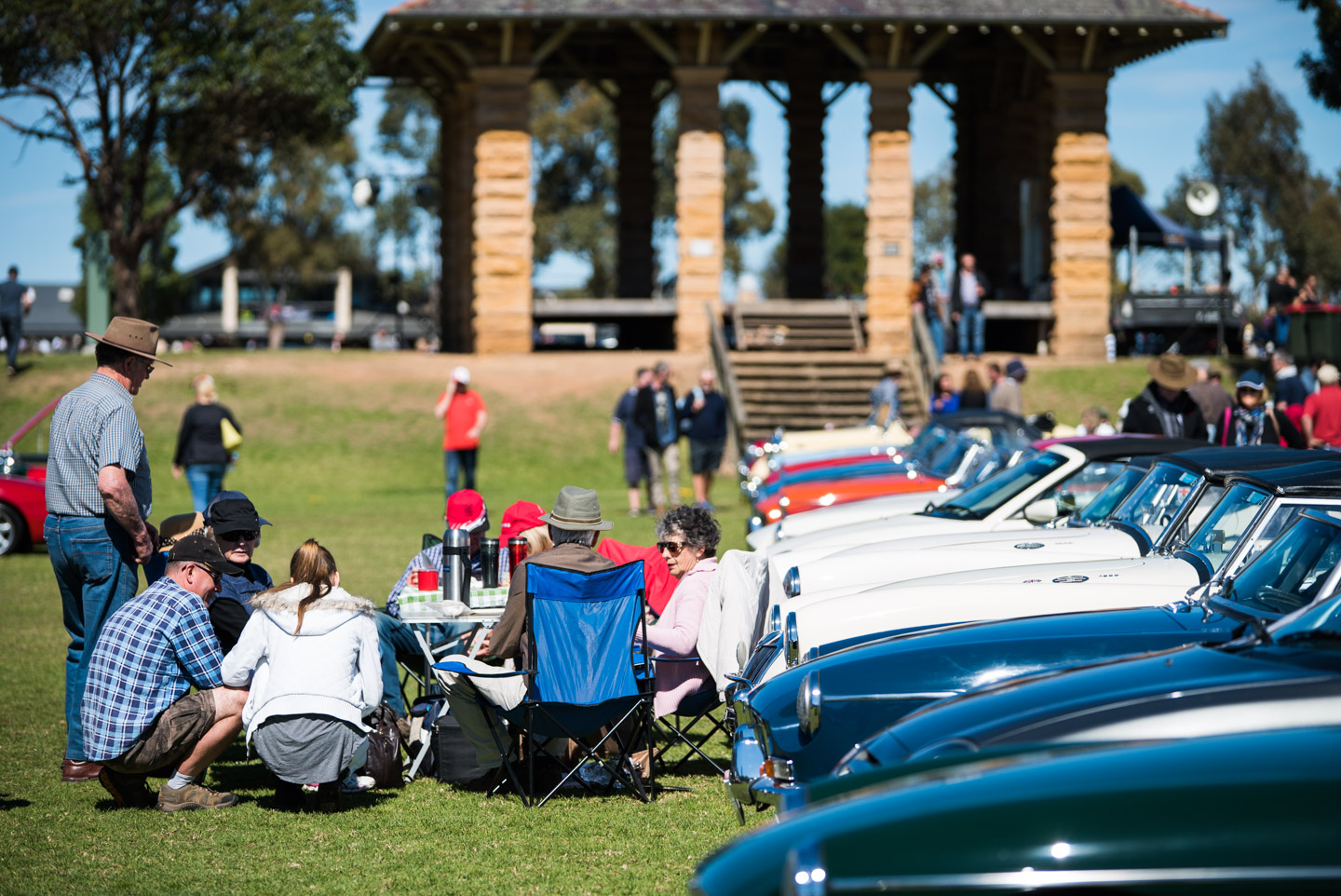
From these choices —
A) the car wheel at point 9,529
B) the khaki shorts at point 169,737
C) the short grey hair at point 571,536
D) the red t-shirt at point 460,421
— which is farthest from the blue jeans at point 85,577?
the red t-shirt at point 460,421

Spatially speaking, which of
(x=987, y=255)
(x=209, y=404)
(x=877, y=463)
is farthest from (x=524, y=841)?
(x=987, y=255)

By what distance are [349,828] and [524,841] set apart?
824 millimetres

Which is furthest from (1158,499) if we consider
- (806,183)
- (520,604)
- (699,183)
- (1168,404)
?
(806,183)

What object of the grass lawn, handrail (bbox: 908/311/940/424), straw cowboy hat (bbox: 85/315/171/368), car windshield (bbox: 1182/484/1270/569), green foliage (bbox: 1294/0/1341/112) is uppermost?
green foliage (bbox: 1294/0/1341/112)

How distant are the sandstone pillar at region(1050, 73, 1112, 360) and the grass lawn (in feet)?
29.8

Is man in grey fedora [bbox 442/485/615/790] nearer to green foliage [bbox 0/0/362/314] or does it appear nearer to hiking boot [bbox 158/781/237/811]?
hiking boot [bbox 158/781/237/811]

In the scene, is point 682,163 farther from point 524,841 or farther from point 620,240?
point 524,841

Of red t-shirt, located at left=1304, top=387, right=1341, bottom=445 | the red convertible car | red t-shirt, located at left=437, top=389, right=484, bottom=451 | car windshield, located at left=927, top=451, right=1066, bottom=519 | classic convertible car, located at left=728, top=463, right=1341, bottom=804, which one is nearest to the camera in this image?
classic convertible car, located at left=728, top=463, right=1341, bottom=804

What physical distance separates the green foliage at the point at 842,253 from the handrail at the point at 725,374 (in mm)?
65401

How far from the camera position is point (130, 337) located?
6914 mm

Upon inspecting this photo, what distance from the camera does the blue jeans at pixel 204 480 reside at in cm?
1576

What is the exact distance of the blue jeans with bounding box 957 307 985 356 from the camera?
26312 millimetres

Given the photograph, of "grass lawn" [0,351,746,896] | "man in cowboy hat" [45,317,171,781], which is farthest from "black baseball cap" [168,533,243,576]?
"grass lawn" [0,351,746,896]

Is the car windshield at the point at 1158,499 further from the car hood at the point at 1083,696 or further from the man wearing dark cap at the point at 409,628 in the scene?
the man wearing dark cap at the point at 409,628
